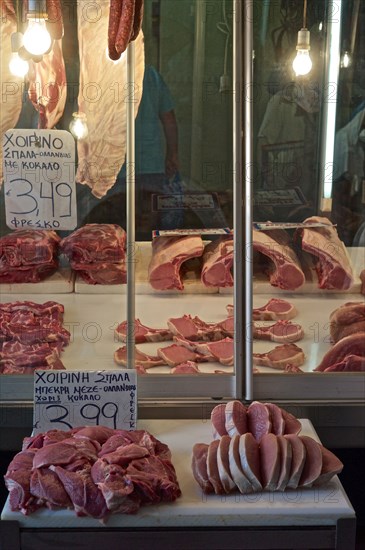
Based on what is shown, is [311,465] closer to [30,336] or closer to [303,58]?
[30,336]

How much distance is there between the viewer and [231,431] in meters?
2.49

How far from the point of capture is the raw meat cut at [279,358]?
2.93 metres

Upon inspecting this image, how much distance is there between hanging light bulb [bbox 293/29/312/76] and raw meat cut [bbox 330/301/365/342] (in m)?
0.87

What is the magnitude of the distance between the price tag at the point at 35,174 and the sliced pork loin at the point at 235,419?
0.90 meters

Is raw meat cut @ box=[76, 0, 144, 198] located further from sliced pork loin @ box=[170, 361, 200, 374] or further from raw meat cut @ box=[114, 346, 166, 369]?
sliced pork loin @ box=[170, 361, 200, 374]

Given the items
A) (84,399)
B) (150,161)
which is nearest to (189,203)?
(150,161)

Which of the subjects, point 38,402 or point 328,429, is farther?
point 328,429

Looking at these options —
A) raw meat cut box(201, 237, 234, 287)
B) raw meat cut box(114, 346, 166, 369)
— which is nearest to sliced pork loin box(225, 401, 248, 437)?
raw meat cut box(114, 346, 166, 369)

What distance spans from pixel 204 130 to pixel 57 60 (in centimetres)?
57

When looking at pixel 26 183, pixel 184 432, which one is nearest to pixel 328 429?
pixel 184 432

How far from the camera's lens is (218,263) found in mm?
3025

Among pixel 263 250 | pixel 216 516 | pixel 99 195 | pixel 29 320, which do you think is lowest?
pixel 216 516

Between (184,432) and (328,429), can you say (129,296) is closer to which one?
(184,432)

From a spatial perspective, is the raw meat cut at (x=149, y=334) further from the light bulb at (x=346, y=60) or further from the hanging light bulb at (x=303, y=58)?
the light bulb at (x=346, y=60)
